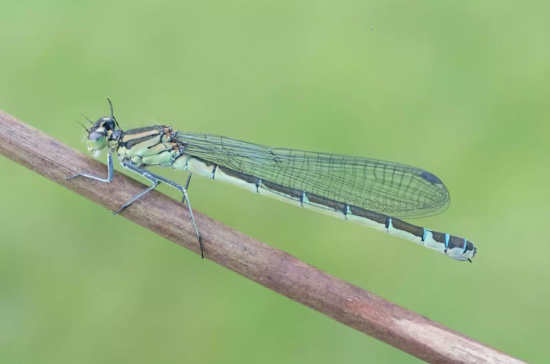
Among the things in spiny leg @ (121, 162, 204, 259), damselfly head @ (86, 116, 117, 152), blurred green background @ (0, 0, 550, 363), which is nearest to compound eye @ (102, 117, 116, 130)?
damselfly head @ (86, 116, 117, 152)

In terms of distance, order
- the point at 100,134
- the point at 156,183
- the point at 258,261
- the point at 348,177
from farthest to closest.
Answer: the point at 348,177
the point at 100,134
the point at 156,183
the point at 258,261

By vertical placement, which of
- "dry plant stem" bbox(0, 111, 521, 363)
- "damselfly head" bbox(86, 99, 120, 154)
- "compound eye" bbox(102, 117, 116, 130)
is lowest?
"dry plant stem" bbox(0, 111, 521, 363)

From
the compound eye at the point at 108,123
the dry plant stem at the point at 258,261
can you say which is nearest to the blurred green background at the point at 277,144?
the compound eye at the point at 108,123

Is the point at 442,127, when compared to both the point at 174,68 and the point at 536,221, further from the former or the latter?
the point at 174,68

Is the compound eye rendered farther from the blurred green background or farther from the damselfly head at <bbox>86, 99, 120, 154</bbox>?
the blurred green background

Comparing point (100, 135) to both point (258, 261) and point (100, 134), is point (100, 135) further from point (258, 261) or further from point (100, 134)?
point (258, 261)

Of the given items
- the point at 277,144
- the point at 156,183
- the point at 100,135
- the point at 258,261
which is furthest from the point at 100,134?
the point at 277,144

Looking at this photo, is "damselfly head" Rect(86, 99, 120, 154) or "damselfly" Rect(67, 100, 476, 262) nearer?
"damselfly head" Rect(86, 99, 120, 154)

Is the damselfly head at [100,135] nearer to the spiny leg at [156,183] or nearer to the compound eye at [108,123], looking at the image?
the compound eye at [108,123]
